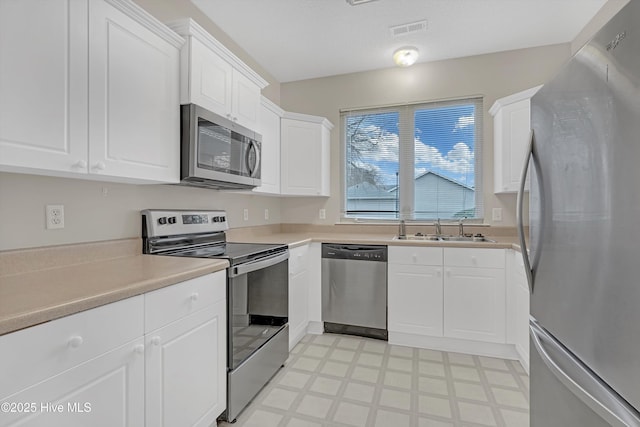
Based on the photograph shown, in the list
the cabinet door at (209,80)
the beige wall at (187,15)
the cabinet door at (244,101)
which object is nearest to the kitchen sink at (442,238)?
the cabinet door at (244,101)

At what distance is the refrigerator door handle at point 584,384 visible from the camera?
29.0 inches

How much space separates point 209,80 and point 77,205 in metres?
1.02

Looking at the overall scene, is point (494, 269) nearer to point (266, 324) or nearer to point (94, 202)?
point (266, 324)

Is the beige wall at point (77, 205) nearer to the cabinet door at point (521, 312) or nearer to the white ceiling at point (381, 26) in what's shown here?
the white ceiling at point (381, 26)

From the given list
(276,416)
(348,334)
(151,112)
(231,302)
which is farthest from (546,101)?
(348,334)

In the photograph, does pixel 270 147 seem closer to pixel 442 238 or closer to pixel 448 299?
pixel 442 238

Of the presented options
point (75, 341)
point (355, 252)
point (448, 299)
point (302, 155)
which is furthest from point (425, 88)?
point (75, 341)

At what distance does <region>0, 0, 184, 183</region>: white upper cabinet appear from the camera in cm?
109

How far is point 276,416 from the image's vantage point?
1776 millimetres

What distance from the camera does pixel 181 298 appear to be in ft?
4.45

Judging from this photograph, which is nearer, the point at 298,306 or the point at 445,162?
the point at 298,306

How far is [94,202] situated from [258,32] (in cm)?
195

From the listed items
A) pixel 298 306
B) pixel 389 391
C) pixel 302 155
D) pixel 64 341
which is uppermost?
pixel 302 155

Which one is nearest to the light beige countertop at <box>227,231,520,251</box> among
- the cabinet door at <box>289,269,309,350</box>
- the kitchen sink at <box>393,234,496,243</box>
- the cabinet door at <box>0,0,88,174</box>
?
the kitchen sink at <box>393,234,496,243</box>
